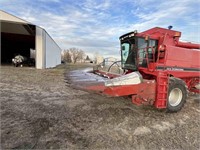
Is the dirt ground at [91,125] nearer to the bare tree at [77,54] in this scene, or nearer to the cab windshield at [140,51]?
the cab windshield at [140,51]

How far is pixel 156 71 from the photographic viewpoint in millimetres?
5711

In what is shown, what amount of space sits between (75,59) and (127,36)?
8371 cm

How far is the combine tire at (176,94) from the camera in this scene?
216 inches

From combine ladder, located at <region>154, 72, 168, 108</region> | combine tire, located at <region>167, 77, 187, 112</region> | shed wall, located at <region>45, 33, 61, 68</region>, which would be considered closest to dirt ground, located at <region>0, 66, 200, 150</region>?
combine tire, located at <region>167, 77, 187, 112</region>

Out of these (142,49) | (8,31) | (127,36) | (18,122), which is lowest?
(18,122)

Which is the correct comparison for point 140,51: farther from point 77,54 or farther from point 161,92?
point 77,54

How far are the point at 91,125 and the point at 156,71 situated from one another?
2755mm

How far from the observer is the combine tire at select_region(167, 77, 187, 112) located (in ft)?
18.0

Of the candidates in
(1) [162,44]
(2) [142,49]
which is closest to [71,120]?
(2) [142,49]

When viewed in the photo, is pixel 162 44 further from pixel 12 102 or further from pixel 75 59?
pixel 75 59

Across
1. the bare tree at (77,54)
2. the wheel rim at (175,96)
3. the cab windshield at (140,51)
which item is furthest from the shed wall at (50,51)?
the bare tree at (77,54)

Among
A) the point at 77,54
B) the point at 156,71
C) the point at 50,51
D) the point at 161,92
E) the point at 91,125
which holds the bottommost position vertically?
the point at 91,125

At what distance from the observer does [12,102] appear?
5.46m

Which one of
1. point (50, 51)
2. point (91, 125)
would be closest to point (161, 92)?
point (91, 125)
